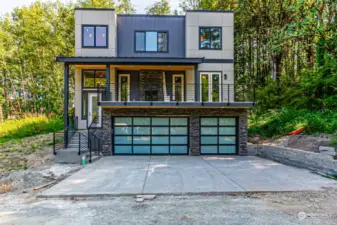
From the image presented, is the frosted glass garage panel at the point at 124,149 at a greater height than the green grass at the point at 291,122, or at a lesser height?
lesser

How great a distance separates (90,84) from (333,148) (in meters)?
11.6

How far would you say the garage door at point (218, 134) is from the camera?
1143cm

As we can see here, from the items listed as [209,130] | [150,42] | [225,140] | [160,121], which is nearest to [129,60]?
[150,42]

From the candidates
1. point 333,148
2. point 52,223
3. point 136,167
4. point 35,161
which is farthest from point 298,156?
point 35,161

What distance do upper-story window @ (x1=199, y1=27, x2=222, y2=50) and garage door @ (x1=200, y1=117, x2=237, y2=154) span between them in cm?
431

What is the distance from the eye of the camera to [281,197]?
5156 millimetres

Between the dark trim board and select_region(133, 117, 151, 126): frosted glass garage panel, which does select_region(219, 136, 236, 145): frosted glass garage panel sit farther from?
the dark trim board

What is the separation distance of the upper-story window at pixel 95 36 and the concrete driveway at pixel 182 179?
22.8 ft

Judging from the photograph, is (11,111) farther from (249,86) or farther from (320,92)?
(320,92)

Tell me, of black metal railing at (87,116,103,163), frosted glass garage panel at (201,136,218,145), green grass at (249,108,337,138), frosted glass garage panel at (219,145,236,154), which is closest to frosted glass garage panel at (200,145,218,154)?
frosted glass garage panel at (201,136,218,145)

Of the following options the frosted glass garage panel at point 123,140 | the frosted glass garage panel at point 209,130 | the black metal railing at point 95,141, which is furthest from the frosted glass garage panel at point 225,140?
the black metal railing at point 95,141

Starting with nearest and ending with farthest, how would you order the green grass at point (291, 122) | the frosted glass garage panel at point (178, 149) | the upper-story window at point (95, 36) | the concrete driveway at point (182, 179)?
the concrete driveway at point (182, 179)
the green grass at point (291, 122)
the frosted glass garage panel at point (178, 149)
the upper-story window at point (95, 36)

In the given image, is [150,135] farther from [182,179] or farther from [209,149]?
[182,179]

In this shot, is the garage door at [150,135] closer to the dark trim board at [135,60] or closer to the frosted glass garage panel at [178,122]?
the frosted glass garage panel at [178,122]
